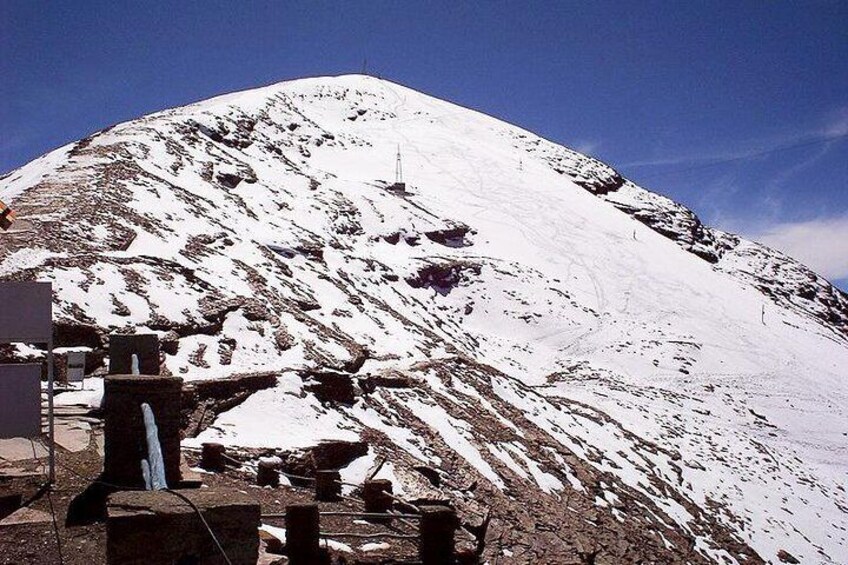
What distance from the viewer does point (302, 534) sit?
19.9 feet

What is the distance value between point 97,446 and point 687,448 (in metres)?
19.4

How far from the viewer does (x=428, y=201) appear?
4366 cm

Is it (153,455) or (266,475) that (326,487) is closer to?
(266,475)

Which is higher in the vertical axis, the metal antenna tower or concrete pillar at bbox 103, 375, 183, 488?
the metal antenna tower

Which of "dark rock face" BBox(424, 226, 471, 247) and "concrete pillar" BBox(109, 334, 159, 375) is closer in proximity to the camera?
"concrete pillar" BBox(109, 334, 159, 375)

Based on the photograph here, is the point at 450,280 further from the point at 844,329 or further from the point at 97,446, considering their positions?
the point at 844,329

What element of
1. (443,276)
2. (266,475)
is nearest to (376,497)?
(266,475)

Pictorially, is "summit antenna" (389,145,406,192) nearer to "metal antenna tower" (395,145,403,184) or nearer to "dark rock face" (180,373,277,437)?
"metal antenna tower" (395,145,403,184)

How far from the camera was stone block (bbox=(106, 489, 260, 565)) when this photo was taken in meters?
3.88

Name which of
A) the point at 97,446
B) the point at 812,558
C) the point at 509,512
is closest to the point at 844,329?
the point at 812,558

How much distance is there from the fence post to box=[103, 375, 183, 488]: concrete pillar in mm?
1372

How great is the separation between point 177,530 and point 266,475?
511cm

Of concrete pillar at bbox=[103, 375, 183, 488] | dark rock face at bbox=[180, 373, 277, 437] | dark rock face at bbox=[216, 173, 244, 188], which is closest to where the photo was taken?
concrete pillar at bbox=[103, 375, 183, 488]

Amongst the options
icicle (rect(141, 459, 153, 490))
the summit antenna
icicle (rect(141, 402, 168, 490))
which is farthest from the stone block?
the summit antenna
